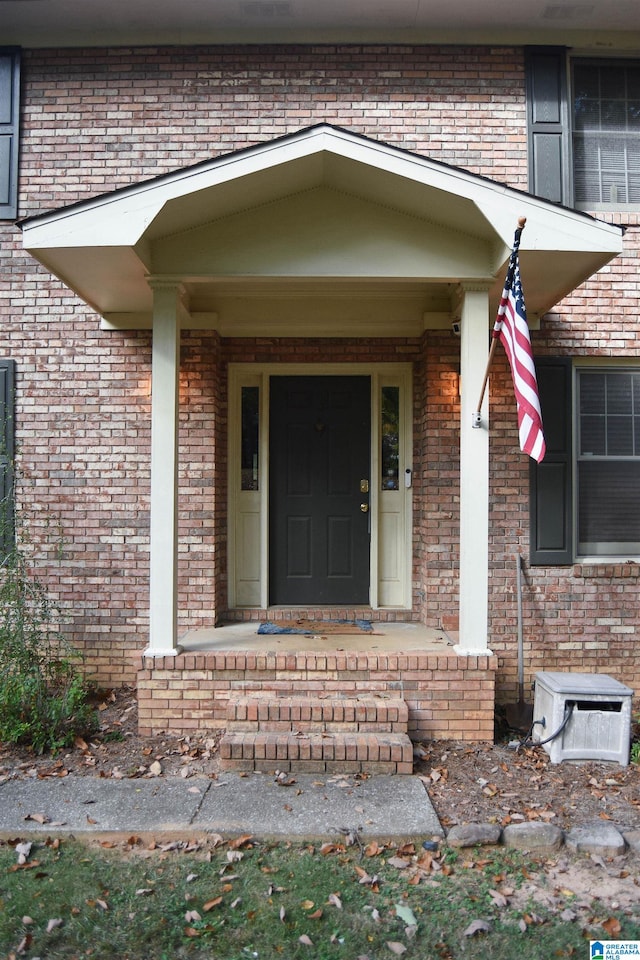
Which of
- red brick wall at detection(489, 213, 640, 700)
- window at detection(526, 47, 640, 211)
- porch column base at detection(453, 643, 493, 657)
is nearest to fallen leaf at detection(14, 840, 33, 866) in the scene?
porch column base at detection(453, 643, 493, 657)

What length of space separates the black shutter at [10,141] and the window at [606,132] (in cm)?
478

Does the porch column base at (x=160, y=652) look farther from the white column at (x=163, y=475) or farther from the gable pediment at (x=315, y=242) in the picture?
the gable pediment at (x=315, y=242)

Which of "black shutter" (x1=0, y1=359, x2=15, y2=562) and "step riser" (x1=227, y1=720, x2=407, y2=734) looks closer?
"step riser" (x1=227, y1=720, x2=407, y2=734)

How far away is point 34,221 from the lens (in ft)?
13.7

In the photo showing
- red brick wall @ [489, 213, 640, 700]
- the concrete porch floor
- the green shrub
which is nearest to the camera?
the green shrub

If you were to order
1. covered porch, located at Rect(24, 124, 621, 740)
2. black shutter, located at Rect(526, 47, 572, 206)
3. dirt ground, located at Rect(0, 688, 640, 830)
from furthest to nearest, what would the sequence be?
black shutter, located at Rect(526, 47, 572, 206) → covered porch, located at Rect(24, 124, 621, 740) → dirt ground, located at Rect(0, 688, 640, 830)

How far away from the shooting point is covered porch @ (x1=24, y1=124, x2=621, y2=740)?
4195 mm

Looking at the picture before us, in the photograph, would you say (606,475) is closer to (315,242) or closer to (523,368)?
(523,368)

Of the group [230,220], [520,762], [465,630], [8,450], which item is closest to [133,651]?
[8,450]

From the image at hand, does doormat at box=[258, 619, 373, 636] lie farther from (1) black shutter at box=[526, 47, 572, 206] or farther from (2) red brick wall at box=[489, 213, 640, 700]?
(1) black shutter at box=[526, 47, 572, 206]

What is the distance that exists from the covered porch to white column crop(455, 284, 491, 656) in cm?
1

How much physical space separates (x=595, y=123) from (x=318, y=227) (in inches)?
124

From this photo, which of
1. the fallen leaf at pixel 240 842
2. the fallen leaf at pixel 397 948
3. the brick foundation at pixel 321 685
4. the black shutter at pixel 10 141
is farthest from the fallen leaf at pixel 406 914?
the black shutter at pixel 10 141

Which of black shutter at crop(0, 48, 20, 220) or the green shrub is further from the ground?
black shutter at crop(0, 48, 20, 220)
